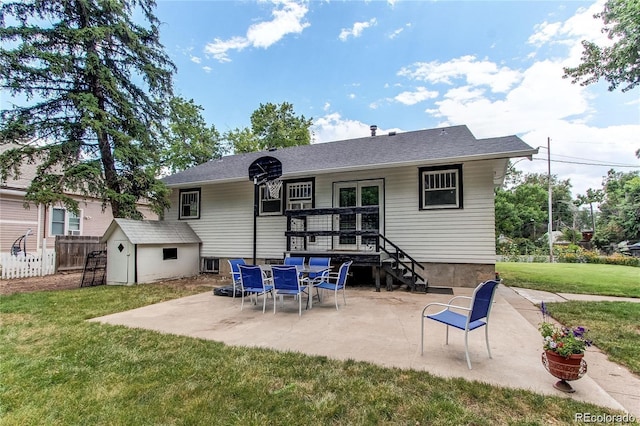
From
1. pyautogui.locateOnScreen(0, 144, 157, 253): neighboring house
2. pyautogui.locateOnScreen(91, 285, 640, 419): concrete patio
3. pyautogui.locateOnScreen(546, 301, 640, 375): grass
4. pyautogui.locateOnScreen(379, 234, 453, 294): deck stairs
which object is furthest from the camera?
pyautogui.locateOnScreen(0, 144, 157, 253): neighboring house

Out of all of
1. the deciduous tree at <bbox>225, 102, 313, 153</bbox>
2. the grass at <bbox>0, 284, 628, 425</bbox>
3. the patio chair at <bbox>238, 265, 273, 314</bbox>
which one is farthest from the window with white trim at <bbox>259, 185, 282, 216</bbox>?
the deciduous tree at <bbox>225, 102, 313, 153</bbox>

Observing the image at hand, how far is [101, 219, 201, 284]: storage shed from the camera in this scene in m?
8.90

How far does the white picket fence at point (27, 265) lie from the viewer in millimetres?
9250

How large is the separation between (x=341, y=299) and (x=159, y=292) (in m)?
4.84

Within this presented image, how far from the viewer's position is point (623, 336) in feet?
13.6

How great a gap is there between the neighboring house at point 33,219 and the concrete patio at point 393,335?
7762mm

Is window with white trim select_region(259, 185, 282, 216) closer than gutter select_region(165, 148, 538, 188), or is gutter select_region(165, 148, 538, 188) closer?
gutter select_region(165, 148, 538, 188)

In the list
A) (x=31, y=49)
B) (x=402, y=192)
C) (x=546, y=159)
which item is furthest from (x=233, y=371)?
(x=546, y=159)

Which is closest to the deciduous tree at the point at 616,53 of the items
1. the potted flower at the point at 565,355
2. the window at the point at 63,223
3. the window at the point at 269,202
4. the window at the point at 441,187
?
the window at the point at 441,187

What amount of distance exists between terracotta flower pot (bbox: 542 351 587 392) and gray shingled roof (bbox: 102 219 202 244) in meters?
9.79

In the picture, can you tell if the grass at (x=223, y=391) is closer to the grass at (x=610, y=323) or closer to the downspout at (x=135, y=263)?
the grass at (x=610, y=323)

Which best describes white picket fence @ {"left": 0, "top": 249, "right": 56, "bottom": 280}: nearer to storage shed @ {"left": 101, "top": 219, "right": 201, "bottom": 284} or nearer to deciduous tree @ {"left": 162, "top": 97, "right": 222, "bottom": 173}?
storage shed @ {"left": 101, "top": 219, "right": 201, "bottom": 284}

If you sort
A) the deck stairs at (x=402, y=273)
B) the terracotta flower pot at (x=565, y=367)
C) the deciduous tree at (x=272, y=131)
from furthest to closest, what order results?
the deciduous tree at (x=272, y=131) < the deck stairs at (x=402, y=273) < the terracotta flower pot at (x=565, y=367)

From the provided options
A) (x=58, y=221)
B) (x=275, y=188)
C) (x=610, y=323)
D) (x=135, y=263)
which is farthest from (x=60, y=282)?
(x=610, y=323)
